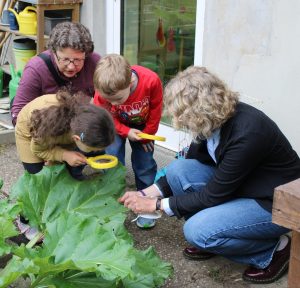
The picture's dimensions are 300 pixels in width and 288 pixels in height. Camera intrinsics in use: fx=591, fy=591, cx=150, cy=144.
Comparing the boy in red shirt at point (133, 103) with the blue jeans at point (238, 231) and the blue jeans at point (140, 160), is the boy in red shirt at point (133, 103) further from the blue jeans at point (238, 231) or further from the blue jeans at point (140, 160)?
the blue jeans at point (238, 231)

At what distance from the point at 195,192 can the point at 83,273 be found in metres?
0.82

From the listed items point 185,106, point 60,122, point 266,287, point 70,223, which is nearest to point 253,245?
point 266,287

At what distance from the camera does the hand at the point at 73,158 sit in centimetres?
331

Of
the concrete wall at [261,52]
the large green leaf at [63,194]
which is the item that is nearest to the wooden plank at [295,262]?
the large green leaf at [63,194]

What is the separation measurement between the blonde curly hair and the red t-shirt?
2.36 ft

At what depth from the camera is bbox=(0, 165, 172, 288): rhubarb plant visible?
234 centimetres

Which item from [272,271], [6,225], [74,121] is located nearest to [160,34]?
[74,121]

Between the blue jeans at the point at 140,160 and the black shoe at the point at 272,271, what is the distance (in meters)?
1.05

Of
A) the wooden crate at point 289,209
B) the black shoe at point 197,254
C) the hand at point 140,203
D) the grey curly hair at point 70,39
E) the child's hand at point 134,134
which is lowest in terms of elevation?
the black shoe at point 197,254

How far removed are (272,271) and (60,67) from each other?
5.67ft

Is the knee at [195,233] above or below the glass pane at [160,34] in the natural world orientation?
below

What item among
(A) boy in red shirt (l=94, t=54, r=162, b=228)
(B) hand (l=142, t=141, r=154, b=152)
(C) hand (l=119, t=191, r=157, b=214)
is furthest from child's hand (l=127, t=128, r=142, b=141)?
(C) hand (l=119, t=191, r=157, b=214)

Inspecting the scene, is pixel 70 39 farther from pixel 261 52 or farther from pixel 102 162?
pixel 261 52

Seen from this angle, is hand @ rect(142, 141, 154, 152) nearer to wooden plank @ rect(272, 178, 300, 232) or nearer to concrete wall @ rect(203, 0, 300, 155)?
concrete wall @ rect(203, 0, 300, 155)
